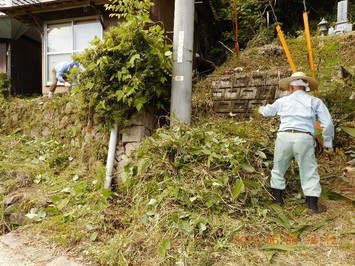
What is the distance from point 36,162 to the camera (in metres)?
5.04

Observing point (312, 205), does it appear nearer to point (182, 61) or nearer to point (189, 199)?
point (189, 199)

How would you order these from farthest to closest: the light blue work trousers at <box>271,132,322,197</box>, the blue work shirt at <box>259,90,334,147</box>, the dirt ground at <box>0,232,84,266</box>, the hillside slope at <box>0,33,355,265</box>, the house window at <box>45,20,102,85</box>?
the house window at <box>45,20,102,85</box>
the blue work shirt at <box>259,90,334,147</box>
the light blue work trousers at <box>271,132,322,197</box>
the dirt ground at <box>0,232,84,266</box>
the hillside slope at <box>0,33,355,265</box>

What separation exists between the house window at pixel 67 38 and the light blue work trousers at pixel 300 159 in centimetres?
742

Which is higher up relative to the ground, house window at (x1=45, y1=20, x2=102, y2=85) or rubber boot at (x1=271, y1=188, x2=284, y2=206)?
house window at (x1=45, y1=20, x2=102, y2=85)

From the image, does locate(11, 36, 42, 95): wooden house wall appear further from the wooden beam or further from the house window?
the wooden beam

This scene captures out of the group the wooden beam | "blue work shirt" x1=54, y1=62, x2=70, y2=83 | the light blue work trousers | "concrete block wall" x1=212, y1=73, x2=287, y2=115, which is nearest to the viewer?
the light blue work trousers

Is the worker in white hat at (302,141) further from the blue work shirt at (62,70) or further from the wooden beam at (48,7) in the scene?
the wooden beam at (48,7)

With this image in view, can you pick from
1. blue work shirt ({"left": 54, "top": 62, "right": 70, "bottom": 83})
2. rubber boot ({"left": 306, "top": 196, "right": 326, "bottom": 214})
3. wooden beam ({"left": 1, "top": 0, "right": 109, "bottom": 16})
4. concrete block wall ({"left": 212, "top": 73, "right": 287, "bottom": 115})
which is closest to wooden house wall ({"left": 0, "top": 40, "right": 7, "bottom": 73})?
wooden beam ({"left": 1, "top": 0, "right": 109, "bottom": 16})

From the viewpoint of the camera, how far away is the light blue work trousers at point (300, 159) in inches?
129

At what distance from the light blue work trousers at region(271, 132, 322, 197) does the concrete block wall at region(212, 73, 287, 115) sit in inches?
69.1

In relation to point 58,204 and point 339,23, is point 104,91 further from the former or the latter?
point 339,23

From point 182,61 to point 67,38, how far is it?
22.0ft

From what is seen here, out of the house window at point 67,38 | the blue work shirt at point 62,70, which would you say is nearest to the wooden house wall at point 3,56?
the house window at point 67,38

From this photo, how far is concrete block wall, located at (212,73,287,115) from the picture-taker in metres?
5.10
